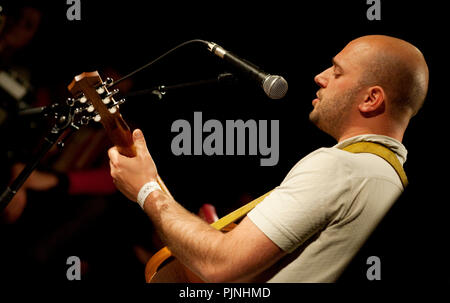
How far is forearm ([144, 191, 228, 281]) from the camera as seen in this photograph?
1.30 m

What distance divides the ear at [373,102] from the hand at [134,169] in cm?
94

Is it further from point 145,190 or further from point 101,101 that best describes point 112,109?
point 145,190

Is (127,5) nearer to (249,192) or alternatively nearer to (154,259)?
(249,192)

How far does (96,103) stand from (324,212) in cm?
94

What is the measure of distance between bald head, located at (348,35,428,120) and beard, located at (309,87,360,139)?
0.29 feet

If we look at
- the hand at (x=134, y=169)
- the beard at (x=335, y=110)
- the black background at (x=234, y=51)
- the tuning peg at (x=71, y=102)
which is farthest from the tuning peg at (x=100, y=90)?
the black background at (x=234, y=51)

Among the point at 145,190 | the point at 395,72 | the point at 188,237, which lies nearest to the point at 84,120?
the point at 145,190

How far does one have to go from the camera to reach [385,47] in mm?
1621

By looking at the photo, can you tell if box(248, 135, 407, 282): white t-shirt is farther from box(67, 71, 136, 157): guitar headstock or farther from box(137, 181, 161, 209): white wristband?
box(67, 71, 136, 157): guitar headstock

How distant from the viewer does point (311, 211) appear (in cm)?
125

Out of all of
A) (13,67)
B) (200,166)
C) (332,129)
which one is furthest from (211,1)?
(332,129)

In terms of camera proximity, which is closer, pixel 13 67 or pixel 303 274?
pixel 303 274
